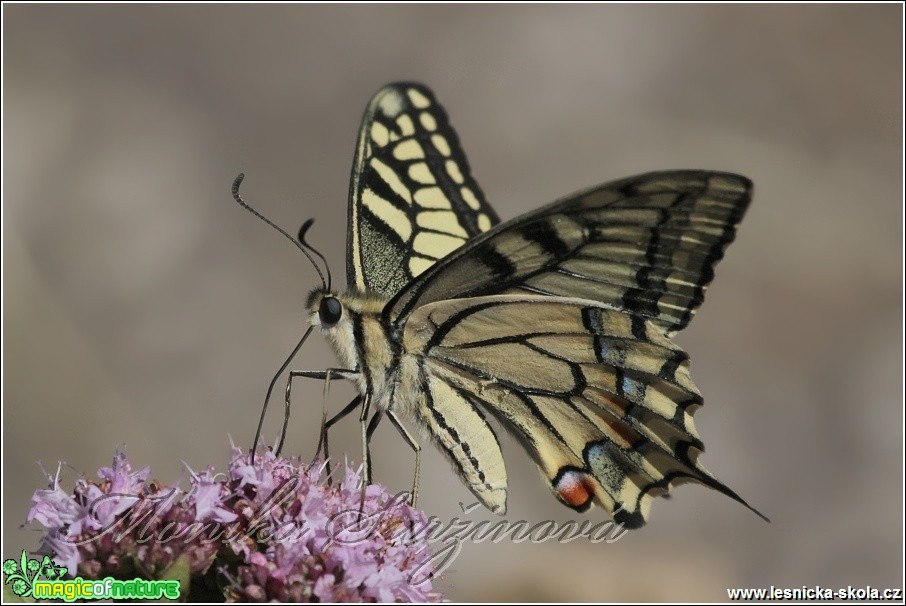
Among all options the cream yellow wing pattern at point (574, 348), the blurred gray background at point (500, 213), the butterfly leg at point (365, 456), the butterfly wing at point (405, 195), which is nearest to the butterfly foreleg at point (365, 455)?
the butterfly leg at point (365, 456)

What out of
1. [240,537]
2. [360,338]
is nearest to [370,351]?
[360,338]

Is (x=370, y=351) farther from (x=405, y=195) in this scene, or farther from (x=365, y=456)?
(x=405, y=195)

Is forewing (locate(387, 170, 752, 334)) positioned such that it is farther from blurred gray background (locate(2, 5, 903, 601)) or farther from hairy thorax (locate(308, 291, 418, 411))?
blurred gray background (locate(2, 5, 903, 601))

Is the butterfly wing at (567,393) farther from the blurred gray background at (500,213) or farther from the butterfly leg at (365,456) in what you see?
the blurred gray background at (500,213)

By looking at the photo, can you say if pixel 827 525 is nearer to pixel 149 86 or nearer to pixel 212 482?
pixel 212 482

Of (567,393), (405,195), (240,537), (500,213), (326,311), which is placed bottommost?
(240,537)

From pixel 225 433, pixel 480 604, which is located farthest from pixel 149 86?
pixel 480 604

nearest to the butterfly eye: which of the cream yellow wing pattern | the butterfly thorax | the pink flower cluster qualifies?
the butterfly thorax
